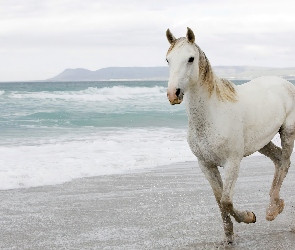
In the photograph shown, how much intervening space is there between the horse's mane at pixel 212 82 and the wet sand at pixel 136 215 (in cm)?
128

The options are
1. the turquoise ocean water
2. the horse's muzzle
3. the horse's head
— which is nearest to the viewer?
the horse's muzzle

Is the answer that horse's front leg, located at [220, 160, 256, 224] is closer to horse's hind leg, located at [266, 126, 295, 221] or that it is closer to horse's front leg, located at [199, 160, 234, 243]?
horse's front leg, located at [199, 160, 234, 243]

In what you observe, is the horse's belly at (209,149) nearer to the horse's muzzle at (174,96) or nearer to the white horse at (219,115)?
the white horse at (219,115)

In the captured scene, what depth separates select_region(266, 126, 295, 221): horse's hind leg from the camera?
538 centimetres

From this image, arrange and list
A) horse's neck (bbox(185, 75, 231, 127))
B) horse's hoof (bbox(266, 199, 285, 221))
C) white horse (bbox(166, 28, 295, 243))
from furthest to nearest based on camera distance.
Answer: horse's hoof (bbox(266, 199, 285, 221)) < horse's neck (bbox(185, 75, 231, 127)) < white horse (bbox(166, 28, 295, 243))

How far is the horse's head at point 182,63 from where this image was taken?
4012 millimetres

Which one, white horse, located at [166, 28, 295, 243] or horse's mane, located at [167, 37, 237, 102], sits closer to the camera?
white horse, located at [166, 28, 295, 243]

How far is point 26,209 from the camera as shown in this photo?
6.48 metres

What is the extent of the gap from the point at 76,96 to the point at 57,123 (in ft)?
62.0

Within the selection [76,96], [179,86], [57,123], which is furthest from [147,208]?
[76,96]

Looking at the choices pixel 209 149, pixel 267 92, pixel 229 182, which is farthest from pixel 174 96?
pixel 267 92

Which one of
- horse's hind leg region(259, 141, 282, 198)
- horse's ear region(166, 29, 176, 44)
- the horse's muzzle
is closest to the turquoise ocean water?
horse's hind leg region(259, 141, 282, 198)

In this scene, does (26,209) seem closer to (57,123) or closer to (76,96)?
(57,123)

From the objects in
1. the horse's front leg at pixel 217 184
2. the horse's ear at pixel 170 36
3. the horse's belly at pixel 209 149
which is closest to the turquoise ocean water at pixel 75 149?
the horse's front leg at pixel 217 184
